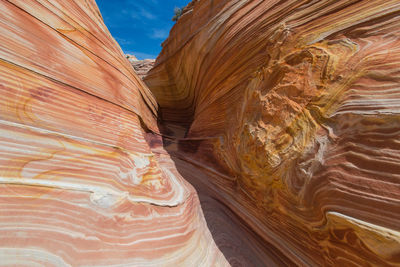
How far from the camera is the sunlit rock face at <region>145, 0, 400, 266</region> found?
55 cm

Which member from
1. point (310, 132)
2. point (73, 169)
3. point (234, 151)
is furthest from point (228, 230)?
point (73, 169)

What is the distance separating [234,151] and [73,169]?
0.80m

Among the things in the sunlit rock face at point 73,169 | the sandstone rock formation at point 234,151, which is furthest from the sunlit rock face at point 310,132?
the sunlit rock face at point 73,169

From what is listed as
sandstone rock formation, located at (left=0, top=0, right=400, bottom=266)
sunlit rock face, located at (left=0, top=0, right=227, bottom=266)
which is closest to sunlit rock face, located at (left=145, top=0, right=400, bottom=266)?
sandstone rock formation, located at (left=0, top=0, right=400, bottom=266)

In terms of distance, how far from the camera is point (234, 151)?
3.58 feet

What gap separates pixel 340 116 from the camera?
2.12ft

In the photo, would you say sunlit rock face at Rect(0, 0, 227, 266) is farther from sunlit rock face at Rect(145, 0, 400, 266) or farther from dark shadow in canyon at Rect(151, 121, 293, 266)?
sunlit rock face at Rect(145, 0, 400, 266)

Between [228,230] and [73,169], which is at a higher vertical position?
[73,169]

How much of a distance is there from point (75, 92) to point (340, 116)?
1.15 metres

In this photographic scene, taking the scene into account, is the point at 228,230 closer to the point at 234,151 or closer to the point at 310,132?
the point at 234,151

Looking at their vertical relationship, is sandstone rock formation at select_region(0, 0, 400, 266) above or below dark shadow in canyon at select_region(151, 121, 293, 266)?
above

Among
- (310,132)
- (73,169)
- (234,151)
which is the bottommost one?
(73,169)

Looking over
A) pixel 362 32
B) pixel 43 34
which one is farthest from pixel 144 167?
pixel 362 32

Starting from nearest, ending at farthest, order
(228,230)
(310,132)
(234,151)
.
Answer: (310,132), (228,230), (234,151)
